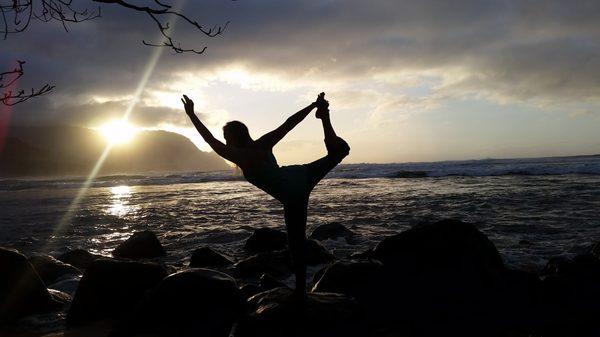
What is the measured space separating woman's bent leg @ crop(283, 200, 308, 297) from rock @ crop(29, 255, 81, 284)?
5.58 metres

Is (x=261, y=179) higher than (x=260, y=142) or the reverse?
the reverse

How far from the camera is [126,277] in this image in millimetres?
6023

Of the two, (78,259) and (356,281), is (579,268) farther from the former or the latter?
(78,259)

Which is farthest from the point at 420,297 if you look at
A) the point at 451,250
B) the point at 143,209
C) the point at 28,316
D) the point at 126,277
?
the point at 143,209

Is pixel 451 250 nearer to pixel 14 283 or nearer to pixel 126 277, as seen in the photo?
pixel 126 277

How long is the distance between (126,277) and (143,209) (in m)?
15.0

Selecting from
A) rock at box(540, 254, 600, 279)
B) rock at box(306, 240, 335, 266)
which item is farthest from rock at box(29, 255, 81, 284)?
rock at box(540, 254, 600, 279)

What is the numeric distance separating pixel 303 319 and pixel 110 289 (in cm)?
312

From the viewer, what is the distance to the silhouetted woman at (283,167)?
398cm

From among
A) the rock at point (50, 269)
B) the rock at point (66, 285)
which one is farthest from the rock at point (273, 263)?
the rock at point (50, 269)

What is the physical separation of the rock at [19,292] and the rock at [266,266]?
2859mm

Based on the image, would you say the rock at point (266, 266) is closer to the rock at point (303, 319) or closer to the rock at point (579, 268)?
the rock at point (303, 319)

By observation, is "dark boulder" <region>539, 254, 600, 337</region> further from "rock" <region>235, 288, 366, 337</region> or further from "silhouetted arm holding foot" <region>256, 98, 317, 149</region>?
"silhouetted arm holding foot" <region>256, 98, 317, 149</region>

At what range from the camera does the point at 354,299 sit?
4562 millimetres
